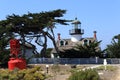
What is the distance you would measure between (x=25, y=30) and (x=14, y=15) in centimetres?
295

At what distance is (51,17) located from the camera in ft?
218

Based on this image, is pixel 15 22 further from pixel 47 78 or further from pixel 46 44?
pixel 47 78

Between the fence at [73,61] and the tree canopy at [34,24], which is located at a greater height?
the tree canopy at [34,24]

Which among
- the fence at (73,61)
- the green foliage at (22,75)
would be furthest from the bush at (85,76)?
the fence at (73,61)

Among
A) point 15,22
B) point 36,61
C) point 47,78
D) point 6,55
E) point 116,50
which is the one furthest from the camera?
point 116,50

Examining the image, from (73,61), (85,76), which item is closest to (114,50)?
(73,61)

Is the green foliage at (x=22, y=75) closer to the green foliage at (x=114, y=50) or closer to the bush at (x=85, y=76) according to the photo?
the bush at (x=85, y=76)

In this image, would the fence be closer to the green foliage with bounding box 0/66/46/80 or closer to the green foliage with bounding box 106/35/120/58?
the green foliage with bounding box 106/35/120/58

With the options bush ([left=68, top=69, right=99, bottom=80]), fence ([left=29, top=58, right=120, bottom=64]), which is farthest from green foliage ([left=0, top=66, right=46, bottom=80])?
fence ([left=29, top=58, right=120, bottom=64])

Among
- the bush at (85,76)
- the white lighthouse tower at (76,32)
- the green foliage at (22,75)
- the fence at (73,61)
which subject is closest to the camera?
the green foliage at (22,75)

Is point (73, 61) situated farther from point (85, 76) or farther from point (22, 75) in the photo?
point (22, 75)

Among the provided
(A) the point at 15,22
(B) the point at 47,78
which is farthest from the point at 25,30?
(B) the point at 47,78

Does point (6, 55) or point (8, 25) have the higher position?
point (8, 25)

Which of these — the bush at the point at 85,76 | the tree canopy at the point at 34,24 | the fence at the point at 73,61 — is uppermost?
the tree canopy at the point at 34,24
